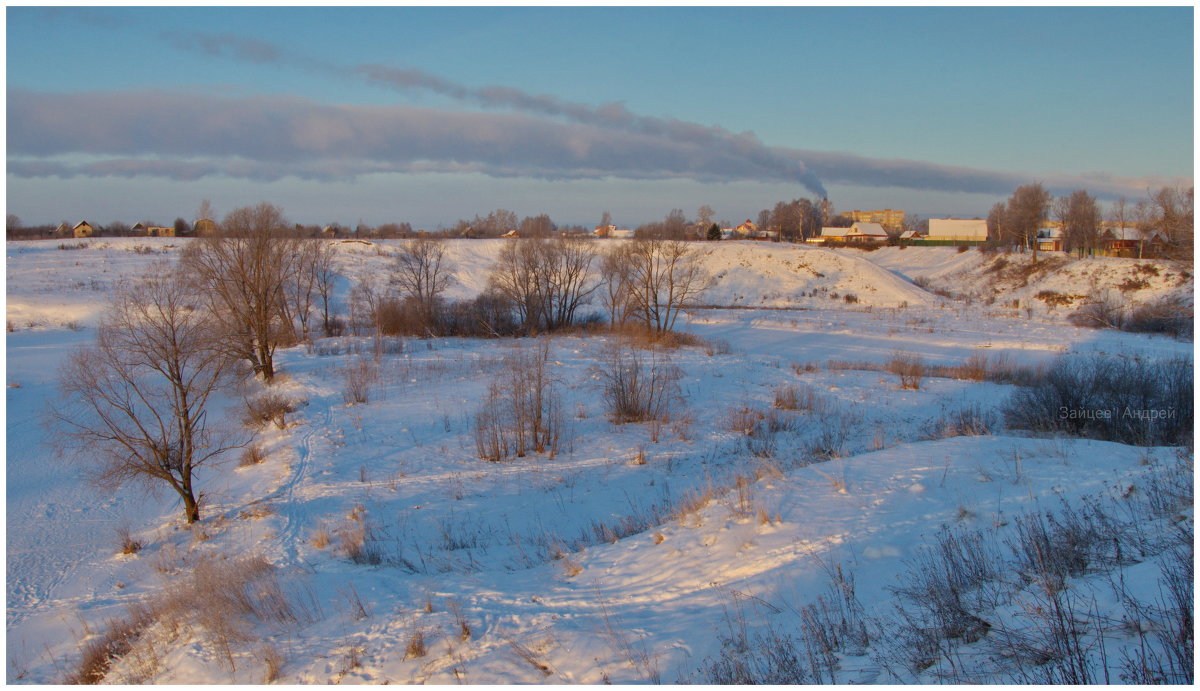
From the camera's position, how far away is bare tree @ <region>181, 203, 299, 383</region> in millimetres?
21031

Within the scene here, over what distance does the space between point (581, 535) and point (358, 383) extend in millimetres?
11429

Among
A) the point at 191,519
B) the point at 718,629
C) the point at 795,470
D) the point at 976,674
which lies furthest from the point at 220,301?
the point at 976,674

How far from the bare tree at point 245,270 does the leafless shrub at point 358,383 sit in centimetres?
347

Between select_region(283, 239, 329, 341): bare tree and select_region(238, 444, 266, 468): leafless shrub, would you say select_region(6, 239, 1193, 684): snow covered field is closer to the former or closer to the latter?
select_region(238, 444, 266, 468): leafless shrub

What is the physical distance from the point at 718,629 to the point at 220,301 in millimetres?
21423

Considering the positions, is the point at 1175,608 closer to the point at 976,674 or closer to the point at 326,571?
the point at 976,674

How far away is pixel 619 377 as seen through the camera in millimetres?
15680

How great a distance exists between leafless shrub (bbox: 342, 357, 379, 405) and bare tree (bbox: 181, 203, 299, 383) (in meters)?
3.47

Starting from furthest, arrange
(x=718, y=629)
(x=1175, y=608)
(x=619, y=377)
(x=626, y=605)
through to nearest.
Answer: (x=619, y=377), (x=626, y=605), (x=718, y=629), (x=1175, y=608)

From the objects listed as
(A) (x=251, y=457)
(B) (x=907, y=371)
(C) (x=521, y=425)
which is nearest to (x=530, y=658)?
(C) (x=521, y=425)

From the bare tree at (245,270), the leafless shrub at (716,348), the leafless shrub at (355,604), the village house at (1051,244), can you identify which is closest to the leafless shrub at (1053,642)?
the leafless shrub at (355,604)

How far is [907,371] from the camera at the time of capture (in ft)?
66.3

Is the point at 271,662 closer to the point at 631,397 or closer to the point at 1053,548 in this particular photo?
the point at 1053,548

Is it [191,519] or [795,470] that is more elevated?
[795,470]
